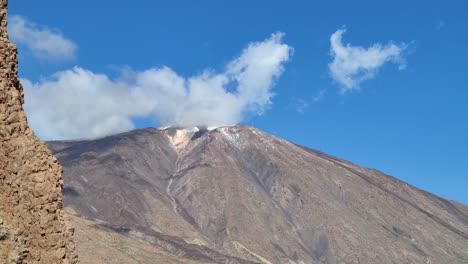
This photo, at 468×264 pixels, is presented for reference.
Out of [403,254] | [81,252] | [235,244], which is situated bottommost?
[81,252]

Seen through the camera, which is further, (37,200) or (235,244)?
(235,244)

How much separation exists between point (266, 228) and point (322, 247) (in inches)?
648

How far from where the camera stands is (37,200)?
9.46m

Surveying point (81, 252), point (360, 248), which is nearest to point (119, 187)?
point (360, 248)

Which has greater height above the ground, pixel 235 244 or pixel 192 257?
pixel 235 244

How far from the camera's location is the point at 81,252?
293 ft

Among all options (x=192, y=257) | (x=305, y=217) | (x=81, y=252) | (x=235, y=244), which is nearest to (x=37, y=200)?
(x=81, y=252)

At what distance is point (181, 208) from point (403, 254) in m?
64.3

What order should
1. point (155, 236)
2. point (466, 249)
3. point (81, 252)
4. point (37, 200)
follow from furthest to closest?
point (466, 249) → point (155, 236) → point (81, 252) → point (37, 200)

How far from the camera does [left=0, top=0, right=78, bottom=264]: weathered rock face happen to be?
29.1ft

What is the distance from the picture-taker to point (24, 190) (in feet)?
30.7

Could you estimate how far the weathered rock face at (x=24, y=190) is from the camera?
8.88 m

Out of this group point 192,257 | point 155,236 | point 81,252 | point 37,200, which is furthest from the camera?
point 155,236

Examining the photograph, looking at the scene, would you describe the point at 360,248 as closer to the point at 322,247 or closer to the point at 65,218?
the point at 322,247
